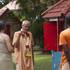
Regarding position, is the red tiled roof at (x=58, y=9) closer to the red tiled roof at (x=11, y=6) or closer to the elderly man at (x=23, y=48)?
the red tiled roof at (x=11, y=6)

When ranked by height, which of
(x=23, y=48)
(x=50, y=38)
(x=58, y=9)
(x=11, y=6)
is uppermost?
(x=11, y=6)

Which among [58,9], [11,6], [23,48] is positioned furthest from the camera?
[11,6]

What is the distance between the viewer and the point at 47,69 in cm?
1998

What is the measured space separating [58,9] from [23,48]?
41.9 ft

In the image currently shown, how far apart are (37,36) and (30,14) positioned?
43.1 feet

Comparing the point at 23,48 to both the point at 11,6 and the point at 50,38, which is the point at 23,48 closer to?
the point at 50,38

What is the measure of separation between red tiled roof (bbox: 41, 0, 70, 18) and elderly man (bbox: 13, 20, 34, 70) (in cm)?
1022

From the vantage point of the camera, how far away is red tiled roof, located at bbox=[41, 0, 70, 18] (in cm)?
2386

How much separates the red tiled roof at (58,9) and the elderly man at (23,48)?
33.5ft

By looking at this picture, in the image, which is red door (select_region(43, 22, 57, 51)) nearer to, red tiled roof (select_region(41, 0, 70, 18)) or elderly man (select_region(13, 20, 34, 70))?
red tiled roof (select_region(41, 0, 70, 18))

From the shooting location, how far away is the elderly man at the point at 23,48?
42.0 feet

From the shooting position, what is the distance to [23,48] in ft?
42.2

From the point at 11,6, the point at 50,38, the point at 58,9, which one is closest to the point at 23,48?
the point at 50,38

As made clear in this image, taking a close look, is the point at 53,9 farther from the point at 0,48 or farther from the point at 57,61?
the point at 0,48
